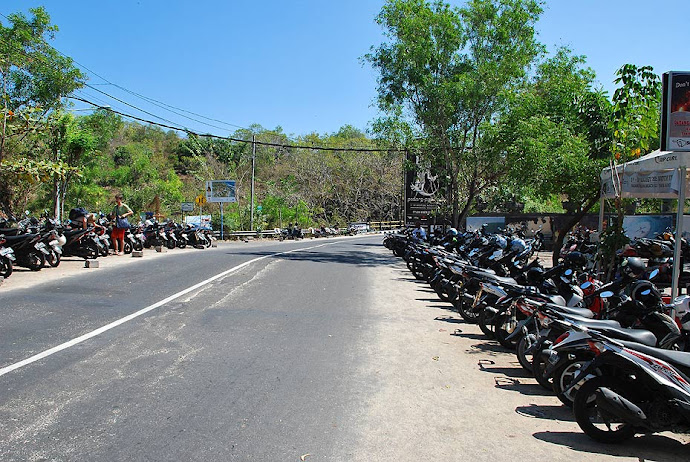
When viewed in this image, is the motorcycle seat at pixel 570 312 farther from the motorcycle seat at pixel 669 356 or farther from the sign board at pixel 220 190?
the sign board at pixel 220 190

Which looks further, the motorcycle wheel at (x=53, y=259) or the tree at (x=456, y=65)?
the tree at (x=456, y=65)

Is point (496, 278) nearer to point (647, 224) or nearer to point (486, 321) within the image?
point (486, 321)

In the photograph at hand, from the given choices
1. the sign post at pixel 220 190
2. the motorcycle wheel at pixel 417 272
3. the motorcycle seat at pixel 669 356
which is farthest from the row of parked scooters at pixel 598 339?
the sign post at pixel 220 190

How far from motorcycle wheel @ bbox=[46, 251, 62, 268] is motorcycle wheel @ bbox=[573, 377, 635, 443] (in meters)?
14.0

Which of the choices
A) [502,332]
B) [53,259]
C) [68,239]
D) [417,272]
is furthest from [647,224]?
[53,259]

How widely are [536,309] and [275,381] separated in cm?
288

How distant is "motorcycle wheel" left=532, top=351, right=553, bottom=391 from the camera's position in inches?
230

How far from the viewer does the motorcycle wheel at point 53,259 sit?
14.9m

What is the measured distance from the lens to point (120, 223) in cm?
1852

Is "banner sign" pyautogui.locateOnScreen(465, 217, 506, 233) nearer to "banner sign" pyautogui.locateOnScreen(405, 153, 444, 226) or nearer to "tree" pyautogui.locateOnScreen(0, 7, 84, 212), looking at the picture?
"banner sign" pyautogui.locateOnScreen(405, 153, 444, 226)

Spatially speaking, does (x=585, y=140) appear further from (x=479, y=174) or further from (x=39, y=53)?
(x=39, y=53)

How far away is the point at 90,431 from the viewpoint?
14.3 ft

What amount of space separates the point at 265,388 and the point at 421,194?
71.8ft

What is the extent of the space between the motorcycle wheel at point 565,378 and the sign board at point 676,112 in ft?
12.5
